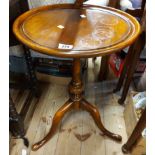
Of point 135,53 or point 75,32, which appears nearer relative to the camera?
point 75,32

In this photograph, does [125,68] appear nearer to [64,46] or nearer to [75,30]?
[75,30]

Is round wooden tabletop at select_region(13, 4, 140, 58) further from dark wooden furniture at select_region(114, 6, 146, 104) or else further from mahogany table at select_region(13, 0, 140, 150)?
dark wooden furniture at select_region(114, 6, 146, 104)

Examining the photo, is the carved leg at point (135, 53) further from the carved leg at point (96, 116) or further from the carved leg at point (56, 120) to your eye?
the carved leg at point (56, 120)

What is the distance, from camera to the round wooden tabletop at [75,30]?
2.46 feet

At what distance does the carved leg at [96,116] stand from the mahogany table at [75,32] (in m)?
0.02

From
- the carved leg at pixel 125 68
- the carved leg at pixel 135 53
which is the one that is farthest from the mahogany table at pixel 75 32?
the carved leg at pixel 125 68

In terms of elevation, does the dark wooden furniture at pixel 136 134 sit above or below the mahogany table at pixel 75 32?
below

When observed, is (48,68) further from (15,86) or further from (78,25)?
(78,25)

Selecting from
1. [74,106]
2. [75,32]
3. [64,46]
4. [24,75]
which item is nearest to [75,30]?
[75,32]

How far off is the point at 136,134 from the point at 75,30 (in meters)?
0.62

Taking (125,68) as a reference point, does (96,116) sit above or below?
below

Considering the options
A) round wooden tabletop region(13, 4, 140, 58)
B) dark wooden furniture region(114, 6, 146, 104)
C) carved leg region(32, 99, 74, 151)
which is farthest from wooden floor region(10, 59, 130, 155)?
round wooden tabletop region(13, 4, 140, 58)

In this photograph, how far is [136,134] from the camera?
102 cm

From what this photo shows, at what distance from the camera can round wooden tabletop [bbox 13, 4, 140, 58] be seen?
75cm
